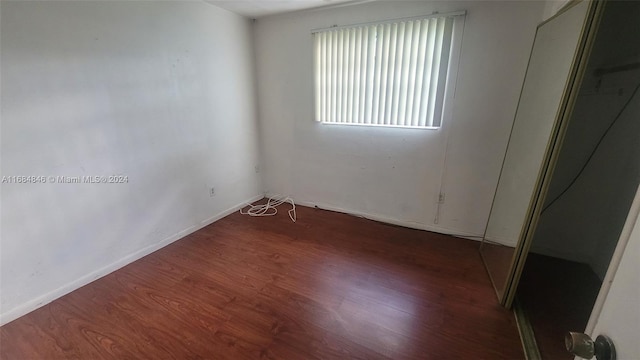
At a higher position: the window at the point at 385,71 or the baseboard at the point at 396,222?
the window at the point at 385,71

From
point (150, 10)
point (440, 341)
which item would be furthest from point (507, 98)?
point (150, 10)

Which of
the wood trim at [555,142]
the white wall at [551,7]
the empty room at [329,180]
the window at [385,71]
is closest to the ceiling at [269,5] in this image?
the empty room at [329,180]

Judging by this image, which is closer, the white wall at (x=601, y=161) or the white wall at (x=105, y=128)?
the white wall at (x=601, y=161)

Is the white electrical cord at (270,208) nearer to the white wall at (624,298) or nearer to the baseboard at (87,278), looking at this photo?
the baseboard at (87,278)

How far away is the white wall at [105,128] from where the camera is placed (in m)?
1.63

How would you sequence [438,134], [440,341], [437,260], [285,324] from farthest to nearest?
1. [438,134]
2. [437,260]
3. [285,324]
4. [440,341]

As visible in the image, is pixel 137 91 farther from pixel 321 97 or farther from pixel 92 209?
pixel 321 97

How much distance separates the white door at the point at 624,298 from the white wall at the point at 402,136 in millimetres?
2142

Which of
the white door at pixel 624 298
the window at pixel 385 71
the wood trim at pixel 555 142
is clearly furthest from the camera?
the window at pixel 385 71

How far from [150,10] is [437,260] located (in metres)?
3.26

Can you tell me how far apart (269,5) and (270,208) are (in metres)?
2.32

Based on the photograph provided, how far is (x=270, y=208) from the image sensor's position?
347 centimetres

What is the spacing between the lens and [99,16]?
6.10ft

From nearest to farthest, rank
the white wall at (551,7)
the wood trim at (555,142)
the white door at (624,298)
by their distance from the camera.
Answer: the white door at (624,298) → the wood trim at (555,142) → the white wall at (551,7)
